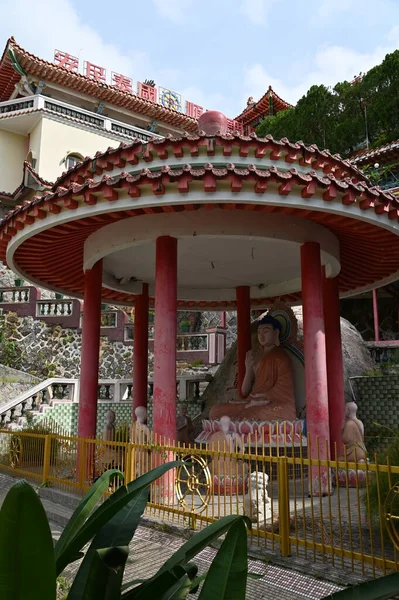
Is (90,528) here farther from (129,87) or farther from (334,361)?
(129,87)

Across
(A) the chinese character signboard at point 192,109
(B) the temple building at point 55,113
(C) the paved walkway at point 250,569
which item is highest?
(A) the chinese character signboard at point 192,109

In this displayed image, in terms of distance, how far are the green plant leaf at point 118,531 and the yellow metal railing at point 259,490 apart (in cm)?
35

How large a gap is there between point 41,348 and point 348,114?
23.9 m

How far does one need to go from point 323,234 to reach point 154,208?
2.76 m

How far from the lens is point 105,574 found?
1.94 meters

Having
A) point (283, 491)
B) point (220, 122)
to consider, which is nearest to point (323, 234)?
point (220, 122)

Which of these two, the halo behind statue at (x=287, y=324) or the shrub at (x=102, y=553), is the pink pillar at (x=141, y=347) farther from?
the shrub at (x=102, y=553)

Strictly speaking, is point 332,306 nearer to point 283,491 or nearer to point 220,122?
point 220,122

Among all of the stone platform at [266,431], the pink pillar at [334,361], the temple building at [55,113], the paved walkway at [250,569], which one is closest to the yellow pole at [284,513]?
the paved walkway at [250,569]

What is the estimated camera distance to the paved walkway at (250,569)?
3802 mm

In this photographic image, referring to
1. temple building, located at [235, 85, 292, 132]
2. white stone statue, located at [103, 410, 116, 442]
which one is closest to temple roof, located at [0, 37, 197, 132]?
temple building, located at [235, 85, 292, 132]

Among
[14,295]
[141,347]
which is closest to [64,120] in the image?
[14,295]

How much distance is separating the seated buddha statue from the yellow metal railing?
0.93 meters

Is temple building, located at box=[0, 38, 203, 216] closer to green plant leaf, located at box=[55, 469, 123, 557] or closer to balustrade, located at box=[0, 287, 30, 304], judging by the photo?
balustrade, located at box=[0, 287, 30, 304]
